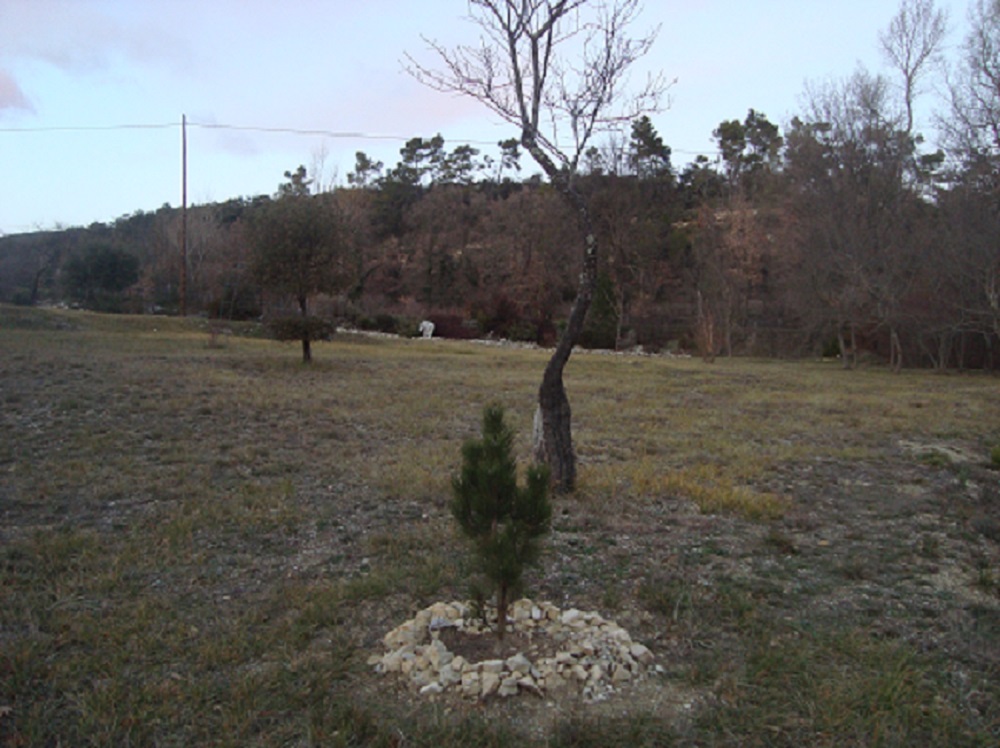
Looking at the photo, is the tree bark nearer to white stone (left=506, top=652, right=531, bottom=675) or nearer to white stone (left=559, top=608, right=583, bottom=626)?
white stone (left=559, top=608, right=583, bottom=626)

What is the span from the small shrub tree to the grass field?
452 millimetres

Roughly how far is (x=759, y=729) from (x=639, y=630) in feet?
2.60

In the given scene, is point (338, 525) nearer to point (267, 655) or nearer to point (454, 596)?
point (454, 596)

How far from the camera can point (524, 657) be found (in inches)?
108

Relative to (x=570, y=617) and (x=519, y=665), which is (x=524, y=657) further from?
(x=570, y=617)

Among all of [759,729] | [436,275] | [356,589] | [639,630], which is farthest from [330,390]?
[436,275]

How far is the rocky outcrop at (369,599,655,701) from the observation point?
261 centimetres

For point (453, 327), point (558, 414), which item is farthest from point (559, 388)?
point (453, 327)

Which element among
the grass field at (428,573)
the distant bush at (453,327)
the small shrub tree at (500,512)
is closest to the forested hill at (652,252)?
the distant bush at (453,327)

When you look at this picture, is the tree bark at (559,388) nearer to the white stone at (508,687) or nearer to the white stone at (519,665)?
the white stone at (519,665)

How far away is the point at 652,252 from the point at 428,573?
1292 inches

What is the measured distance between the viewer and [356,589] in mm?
3516

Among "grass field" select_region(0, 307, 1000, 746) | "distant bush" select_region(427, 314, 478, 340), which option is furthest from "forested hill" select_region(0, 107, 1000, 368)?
"grass field" select_region(0, 307, 1000, 746)

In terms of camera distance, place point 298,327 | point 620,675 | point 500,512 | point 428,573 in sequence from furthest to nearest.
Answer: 1. point 298,327
2. point 428,573
3. point 500,512
4. point 620,675
